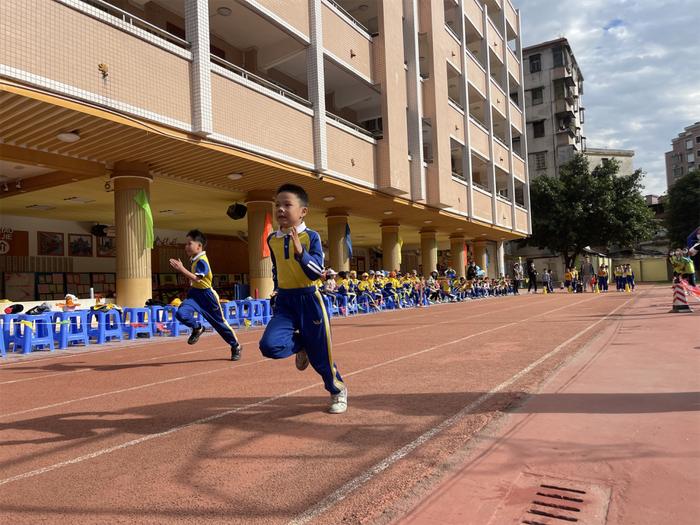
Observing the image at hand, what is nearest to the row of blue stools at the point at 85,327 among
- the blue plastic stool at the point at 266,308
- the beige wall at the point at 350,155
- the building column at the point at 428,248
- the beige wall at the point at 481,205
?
the blue plastic stool at the point at 266,308

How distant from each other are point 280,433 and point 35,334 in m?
8.73

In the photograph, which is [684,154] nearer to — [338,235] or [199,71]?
[338,235]

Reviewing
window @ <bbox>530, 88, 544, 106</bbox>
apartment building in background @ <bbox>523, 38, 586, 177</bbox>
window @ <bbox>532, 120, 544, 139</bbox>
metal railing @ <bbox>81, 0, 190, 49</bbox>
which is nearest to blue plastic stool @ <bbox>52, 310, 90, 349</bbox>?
metal railing @ <bbox>81, 0, 190, 49</bbox>

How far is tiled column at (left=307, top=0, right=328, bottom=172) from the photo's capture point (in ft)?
54.8

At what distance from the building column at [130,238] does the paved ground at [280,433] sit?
517 cm

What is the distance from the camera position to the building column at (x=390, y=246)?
25844 millimetres

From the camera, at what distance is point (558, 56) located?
→ 183 feet

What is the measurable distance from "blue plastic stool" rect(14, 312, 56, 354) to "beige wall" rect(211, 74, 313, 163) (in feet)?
A: 18.7

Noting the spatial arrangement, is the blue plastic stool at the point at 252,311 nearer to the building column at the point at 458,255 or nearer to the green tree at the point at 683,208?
the building column at the point at 458,255

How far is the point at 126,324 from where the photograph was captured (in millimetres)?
12625

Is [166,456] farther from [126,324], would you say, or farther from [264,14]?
[264,14]

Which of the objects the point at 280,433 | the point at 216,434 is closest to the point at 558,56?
the point at 280,433

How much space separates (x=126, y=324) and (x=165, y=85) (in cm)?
557

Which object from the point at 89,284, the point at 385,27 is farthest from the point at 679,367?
the point at 89,284
